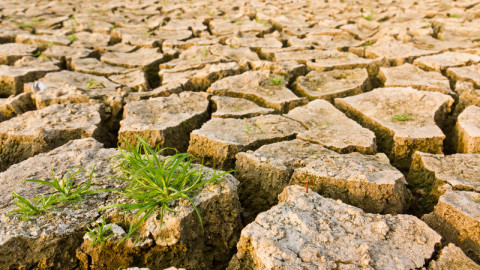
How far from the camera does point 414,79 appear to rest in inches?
103

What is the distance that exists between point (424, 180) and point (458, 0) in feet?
15.2

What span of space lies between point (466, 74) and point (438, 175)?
5.10 ft

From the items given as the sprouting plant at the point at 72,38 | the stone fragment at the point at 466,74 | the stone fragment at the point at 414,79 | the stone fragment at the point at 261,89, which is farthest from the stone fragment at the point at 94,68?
the stone fragment at the point at 466,74

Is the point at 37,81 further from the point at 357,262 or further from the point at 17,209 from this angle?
the point at 357,262

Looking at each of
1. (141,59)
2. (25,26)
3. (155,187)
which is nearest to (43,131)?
(155,187)

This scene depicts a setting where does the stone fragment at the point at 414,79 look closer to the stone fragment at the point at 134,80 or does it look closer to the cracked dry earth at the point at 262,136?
the cracked dry earth at the point at 262,136

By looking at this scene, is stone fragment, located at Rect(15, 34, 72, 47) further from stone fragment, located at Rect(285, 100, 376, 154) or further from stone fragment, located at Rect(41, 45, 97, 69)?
stone fragment, located at Rect(285, 100, 376, 154)

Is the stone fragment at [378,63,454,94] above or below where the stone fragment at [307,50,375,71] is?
above

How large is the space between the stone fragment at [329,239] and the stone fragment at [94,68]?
2.31 meters

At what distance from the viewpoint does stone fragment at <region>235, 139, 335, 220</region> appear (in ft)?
5.18

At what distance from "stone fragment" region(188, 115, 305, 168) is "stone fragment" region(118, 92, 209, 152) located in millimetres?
147

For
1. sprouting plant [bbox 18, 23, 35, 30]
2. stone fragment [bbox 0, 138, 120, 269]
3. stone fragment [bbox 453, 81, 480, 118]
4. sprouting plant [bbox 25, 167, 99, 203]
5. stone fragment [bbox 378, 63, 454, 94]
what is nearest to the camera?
stone fragment [bbox 0, 138, 120, 269]

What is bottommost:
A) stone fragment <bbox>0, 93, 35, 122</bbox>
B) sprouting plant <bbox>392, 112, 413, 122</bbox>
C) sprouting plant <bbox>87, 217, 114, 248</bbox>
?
stone fragment <bbox>0, 93, 35, 122</bbox>

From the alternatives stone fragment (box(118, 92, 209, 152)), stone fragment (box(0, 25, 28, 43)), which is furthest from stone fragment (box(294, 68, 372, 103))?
stone fragment (box(0, 25, 28, 43))
